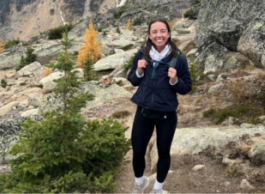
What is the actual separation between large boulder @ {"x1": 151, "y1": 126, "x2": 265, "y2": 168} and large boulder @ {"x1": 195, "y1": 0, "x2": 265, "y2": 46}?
8737 mm

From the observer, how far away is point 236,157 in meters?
4.27

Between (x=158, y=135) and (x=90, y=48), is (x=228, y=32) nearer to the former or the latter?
(x=158, y=135)

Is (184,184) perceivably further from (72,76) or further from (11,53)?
(11,53)

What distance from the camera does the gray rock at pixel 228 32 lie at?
38.0 feet

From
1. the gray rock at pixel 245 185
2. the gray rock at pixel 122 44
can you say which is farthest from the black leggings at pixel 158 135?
the gray rock at pixel 122 44

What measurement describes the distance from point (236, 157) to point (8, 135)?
6.52 meters

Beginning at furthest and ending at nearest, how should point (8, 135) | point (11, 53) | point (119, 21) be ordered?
1. point (119, 21)
2. point (11, 53)
3. point (8, 135)

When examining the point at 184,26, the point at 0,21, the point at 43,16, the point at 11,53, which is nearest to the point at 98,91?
the point at 11,53

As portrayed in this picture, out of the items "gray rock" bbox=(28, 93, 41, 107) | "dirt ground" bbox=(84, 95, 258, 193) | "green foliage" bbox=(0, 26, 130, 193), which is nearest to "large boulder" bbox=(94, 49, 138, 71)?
"gray rock" bbox=(28, 93, 41, 107)

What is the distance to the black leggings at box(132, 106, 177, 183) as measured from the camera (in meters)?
3.07

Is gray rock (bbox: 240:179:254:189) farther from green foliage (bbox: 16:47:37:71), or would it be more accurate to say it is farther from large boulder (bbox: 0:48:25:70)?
large boulder (bbox: 0:48:25:70)

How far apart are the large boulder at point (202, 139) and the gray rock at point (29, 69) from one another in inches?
A: 772

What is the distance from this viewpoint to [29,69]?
71.0 ft

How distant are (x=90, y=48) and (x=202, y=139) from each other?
658 inches
